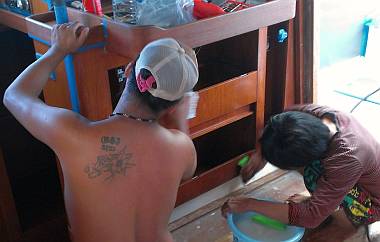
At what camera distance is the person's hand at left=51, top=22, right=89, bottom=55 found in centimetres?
113

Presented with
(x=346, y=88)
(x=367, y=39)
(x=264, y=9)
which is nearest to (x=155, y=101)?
(x=264, y=9)

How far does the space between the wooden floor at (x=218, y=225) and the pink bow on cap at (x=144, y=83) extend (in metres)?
0.88

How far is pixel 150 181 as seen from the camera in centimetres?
100

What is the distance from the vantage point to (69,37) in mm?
1131

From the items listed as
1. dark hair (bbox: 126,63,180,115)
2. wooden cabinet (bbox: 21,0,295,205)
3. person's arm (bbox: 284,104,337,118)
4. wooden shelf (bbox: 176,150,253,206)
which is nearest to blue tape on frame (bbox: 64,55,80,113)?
wooden cabinet (bbox: 21,0,295,205)

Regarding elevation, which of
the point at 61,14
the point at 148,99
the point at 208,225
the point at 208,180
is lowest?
the point at 208,225

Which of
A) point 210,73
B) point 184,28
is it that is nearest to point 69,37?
point 184,28

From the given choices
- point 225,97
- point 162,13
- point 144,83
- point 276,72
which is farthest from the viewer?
point 276,72

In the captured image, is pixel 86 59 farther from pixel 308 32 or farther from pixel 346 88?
pixel 346 88

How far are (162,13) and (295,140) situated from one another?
54 centimetres

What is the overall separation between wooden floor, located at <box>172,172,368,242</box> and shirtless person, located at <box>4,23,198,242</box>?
63cm

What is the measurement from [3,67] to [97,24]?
18.2 inches

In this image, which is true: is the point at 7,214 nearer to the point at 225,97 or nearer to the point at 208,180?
the point at 208,180

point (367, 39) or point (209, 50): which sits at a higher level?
point (209, 50)
